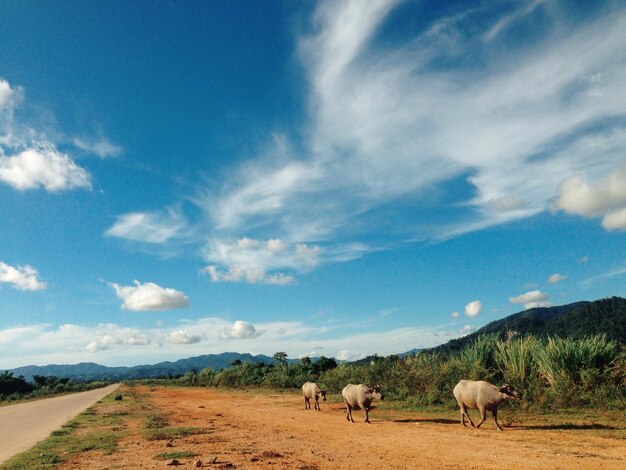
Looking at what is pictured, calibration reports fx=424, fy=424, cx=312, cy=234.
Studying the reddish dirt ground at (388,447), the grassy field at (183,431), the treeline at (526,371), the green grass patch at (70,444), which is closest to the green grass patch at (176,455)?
the grassy field at (183,431)

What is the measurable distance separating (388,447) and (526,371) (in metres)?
9.39

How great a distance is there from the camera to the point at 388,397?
24.0 m

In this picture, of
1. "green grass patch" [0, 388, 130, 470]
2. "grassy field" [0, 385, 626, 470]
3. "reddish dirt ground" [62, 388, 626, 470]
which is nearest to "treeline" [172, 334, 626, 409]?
"grassy field" [0, 385, 626, 470]

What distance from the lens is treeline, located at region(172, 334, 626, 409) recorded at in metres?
15.6

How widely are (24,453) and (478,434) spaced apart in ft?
45.2

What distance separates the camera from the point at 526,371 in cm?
1759

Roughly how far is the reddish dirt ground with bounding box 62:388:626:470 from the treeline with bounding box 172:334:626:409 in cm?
289

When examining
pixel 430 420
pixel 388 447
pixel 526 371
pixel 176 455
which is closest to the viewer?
pixel 176 455

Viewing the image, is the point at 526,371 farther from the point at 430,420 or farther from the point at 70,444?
the point at 70,444

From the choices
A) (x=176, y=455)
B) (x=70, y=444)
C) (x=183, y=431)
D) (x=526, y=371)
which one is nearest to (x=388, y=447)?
(x=176, y=455)

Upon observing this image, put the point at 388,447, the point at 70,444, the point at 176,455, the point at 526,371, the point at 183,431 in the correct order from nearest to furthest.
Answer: the point at 176,455 → the point at 388,447 → the point at 70,444 → the point at 183,431 → the point at 526,371

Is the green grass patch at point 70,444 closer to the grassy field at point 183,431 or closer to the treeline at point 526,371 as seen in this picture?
the grassy field at point 183,431

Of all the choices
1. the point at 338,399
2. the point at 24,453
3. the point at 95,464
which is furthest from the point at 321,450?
the point at 338,399

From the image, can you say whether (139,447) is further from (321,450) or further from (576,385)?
(576,385)
